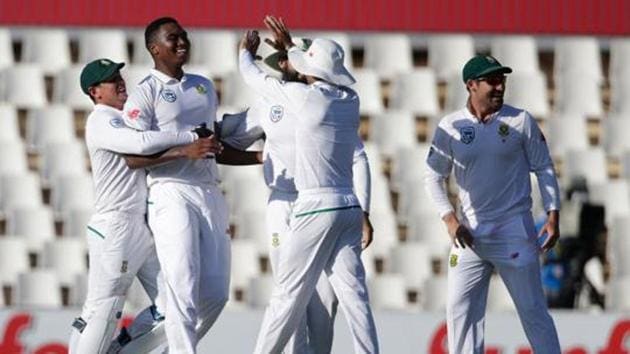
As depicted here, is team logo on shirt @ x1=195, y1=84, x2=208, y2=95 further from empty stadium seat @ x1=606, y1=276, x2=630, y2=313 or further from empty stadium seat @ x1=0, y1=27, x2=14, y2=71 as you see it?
empty stadium seat @ x1=0, y1=27, x2=14, y2=71

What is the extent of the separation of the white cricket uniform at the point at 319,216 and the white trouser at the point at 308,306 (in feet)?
1.70

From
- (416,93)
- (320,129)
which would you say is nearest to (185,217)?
(320,129)

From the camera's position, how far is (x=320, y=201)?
25.7 ft

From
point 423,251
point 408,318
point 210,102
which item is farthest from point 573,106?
point 210,102

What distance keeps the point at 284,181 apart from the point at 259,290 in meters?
3.98

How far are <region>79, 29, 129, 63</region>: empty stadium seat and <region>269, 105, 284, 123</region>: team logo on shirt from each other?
5.15m

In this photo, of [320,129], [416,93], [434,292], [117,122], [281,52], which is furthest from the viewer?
[416,93]

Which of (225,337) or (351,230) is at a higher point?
(351,230)

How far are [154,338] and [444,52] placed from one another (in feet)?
18.5

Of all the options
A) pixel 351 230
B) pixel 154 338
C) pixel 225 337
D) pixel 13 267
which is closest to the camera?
pixel 351 230

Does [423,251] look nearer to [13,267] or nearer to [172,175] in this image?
[13,267]

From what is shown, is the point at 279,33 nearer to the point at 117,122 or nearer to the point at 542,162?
the point at 117,122

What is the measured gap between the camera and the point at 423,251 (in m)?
12.7

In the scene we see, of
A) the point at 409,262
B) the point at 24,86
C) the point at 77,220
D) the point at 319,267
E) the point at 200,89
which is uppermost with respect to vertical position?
the point at 200,89
